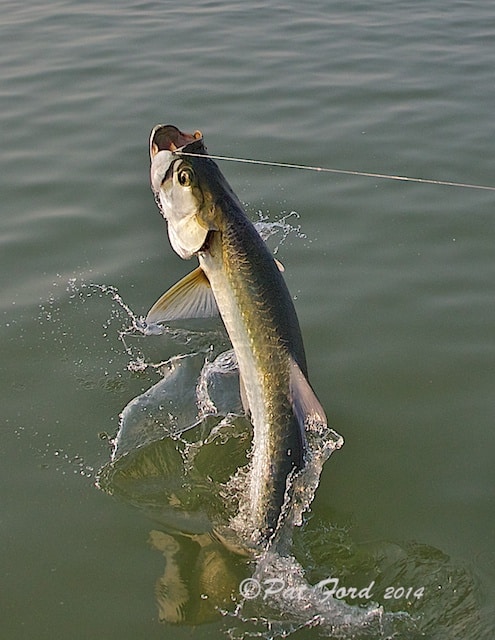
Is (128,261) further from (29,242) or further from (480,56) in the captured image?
(480,56)

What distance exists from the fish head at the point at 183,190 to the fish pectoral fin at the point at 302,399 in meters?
0.68

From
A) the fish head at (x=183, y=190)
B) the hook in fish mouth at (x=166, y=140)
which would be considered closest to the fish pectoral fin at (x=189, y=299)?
the fish head at (x=183, y=190)

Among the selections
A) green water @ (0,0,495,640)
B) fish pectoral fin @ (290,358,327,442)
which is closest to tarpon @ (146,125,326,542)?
fish pectoral fin @ (290,358,327,442)

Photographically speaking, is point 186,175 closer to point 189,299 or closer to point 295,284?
point 189,299

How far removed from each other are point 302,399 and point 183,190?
3.35 feet

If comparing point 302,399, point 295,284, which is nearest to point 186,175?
point 302,399

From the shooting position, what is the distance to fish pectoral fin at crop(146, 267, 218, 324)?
3.81 meters

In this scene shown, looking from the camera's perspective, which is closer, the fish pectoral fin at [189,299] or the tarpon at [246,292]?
the tarpon at [246,292]

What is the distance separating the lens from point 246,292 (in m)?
3.66

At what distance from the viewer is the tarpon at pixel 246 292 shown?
3.66m

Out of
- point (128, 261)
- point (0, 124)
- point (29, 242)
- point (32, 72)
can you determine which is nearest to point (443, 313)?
point (128, 261)

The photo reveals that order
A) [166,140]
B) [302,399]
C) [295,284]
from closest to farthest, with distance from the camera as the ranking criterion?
[302,399], [166,140], [295,284]

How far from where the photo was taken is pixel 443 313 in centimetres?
566

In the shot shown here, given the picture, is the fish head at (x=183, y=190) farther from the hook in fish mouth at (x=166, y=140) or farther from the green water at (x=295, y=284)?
the green water at (x=295, y=284)
